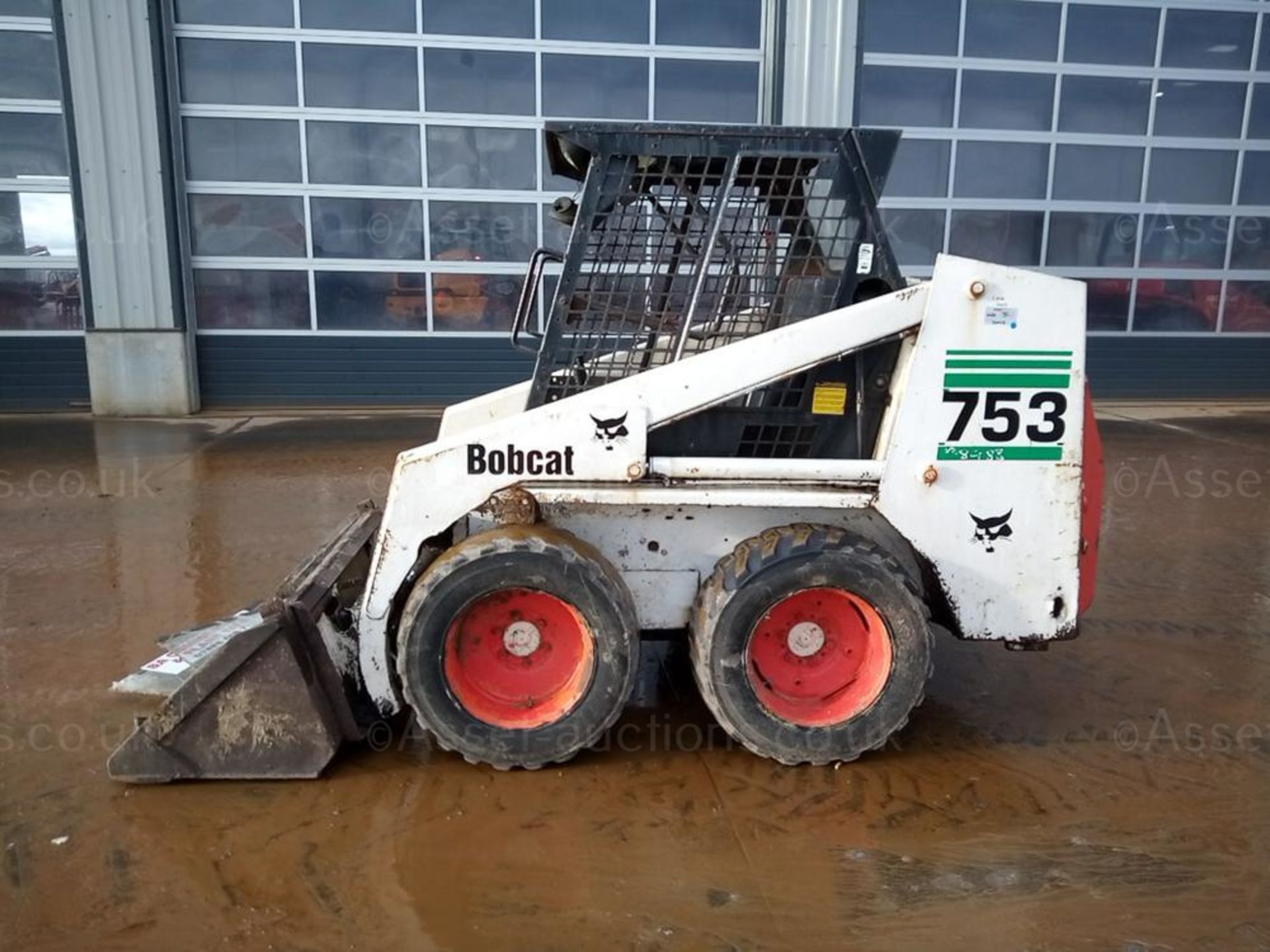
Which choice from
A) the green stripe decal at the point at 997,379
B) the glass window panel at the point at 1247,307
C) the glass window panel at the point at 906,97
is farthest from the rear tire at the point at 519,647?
the glass window panel at the point at 1247,307

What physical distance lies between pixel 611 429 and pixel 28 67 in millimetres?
10933

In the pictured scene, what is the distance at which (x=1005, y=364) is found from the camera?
3.36 meters

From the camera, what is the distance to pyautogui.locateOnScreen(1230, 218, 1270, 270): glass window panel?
42.2 feet

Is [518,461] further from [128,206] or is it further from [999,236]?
[999,236]

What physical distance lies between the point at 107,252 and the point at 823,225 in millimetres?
9822

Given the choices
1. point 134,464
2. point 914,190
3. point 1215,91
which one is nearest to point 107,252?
point 134,464

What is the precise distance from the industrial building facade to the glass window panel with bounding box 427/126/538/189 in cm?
3

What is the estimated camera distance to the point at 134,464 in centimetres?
862

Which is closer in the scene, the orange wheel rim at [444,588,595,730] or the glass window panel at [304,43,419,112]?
the orange wheel rim at [444,588,595,730]

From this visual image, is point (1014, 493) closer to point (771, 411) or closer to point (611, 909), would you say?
point (771, 411)

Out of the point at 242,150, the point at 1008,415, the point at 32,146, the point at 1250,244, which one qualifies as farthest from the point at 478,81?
the point at 1250,244

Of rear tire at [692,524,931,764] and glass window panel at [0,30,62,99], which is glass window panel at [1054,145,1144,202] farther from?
glass window panel at [0,30,62,99]

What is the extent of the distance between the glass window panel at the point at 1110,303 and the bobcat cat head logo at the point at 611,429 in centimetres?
1115

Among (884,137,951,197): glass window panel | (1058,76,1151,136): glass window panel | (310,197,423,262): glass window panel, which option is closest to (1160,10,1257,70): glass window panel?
(1058,76,1151,136): glass window panel
